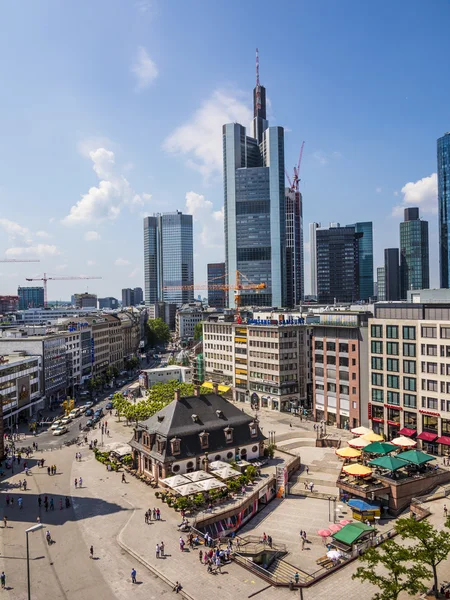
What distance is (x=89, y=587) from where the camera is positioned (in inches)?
1737

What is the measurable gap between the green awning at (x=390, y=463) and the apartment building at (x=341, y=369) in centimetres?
3167

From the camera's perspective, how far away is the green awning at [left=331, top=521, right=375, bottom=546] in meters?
52.2

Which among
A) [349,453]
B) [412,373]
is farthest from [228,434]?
[412,373]

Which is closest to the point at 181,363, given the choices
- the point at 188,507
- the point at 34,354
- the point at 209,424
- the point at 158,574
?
the point at 34,354

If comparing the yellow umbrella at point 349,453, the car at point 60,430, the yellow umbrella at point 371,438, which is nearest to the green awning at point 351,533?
the yellow umbrella at point 349,453

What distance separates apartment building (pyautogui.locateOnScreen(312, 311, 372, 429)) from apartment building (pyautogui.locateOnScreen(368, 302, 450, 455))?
379 cm

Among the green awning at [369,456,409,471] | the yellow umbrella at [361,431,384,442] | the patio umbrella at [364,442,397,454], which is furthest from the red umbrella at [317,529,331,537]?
the yellow umbrella at [361,431,384,442]

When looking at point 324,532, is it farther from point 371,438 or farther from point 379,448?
point 371,438

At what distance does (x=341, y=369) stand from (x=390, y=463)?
38.6m

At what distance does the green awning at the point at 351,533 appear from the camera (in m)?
52.2

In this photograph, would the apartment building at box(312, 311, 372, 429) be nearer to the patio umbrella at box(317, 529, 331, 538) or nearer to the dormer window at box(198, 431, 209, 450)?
the dormer window at box(198, 431, 209, 450)

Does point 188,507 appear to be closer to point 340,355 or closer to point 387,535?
point 387,535

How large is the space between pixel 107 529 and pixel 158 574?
12.1m

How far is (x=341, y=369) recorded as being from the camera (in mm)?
104062
